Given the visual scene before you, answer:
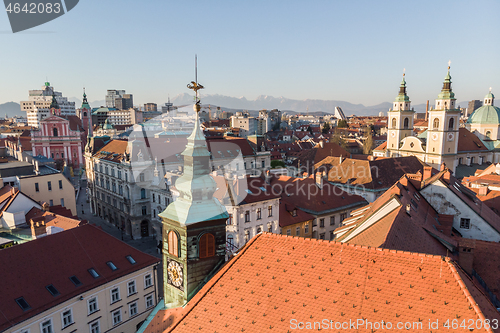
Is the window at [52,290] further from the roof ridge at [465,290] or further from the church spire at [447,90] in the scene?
the church spire at [447,90]

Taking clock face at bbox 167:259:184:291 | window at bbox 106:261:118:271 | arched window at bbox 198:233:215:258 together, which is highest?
arched window at bbox 198:233:215:258

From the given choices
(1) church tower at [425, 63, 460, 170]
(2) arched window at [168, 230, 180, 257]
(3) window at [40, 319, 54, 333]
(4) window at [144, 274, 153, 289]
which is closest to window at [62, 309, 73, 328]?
(3) window at [40, 319, 54, 333]

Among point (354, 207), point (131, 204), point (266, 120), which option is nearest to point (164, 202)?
point (131, 204)

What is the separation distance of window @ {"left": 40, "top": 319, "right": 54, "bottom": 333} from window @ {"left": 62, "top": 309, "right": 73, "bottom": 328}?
2.49 feet

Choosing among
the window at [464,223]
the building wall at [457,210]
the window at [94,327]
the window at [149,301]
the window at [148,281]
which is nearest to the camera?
the window at [94,327]

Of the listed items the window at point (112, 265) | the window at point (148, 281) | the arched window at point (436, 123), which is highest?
the arched window at point (436, 123)

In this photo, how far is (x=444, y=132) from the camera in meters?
73.4

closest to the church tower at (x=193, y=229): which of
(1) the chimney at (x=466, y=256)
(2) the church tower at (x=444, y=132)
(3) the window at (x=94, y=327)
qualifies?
(3) the window at (x=94, y=327)

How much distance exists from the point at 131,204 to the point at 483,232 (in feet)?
132

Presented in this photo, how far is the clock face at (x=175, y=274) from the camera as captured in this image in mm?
13086

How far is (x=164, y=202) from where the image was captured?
43.7 meters

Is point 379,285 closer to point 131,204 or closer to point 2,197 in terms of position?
point 2,197

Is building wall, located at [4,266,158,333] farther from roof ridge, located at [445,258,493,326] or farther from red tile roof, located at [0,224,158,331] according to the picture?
roof ridge, located at [445,258,493,326]

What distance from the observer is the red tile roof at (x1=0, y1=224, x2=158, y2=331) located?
745 inches
